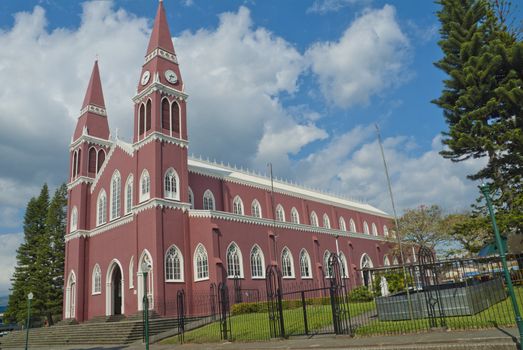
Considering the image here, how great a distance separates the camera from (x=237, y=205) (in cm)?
3872

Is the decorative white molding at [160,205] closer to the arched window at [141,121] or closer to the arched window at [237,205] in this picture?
the arched window at [141,121]

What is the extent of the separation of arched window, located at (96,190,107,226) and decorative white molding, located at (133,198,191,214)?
6398 millimetres

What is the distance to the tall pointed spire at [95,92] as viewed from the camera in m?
38.4

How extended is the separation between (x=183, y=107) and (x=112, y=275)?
13.4m

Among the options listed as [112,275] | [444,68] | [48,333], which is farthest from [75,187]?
[444,68]

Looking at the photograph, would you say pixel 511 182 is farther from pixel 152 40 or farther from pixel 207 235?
pixel 152 40

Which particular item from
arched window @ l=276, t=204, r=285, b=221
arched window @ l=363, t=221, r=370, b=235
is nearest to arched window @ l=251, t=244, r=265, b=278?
arched window @ l=276, t=204, r=285, b=221

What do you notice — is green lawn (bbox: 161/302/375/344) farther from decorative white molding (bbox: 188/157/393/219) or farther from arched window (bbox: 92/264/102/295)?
decorative white molding (bbox: 188/157/393/219)

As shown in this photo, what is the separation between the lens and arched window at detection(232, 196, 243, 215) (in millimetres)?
38250

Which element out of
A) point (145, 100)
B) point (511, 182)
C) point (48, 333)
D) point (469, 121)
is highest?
point (145, 100)

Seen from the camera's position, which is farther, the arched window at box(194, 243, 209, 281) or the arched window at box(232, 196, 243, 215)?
the arched window at box(232, 196, 243, 215)

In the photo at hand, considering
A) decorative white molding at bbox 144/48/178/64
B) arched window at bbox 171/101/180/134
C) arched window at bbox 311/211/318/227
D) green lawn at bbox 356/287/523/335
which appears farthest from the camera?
arched window at bbox 311/211/318/227

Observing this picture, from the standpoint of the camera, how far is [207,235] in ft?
92.9

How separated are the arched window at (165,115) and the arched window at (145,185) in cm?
353
